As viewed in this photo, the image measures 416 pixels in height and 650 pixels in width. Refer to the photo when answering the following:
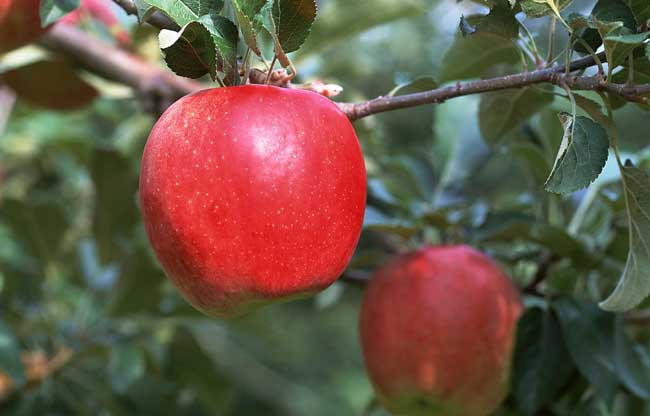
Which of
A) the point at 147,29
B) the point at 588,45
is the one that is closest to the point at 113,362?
the point at 147,29

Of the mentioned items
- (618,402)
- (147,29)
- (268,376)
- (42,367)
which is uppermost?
(147,29)

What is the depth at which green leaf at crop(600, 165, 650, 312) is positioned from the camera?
2.21 ft

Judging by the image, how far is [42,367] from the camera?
133 centimetres

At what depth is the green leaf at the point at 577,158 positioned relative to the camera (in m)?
0.61

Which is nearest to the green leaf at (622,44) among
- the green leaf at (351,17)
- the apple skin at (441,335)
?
the apple skin at (441,335)

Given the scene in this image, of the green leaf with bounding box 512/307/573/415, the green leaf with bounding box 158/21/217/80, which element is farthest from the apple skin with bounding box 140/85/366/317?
the green leaf with bounding box 512/307/573/415

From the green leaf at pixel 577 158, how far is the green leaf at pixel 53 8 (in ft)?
1.42

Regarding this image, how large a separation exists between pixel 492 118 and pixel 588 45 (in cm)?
24

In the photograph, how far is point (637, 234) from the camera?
2.25 ft

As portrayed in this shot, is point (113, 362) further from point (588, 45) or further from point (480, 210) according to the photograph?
point (588, 45)

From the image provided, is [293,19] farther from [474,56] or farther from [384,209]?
[384,209]

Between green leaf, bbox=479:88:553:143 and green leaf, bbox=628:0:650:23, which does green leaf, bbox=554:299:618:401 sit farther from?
green leaf, bbox=628:0:650:23

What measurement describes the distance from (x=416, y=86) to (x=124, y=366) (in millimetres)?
758

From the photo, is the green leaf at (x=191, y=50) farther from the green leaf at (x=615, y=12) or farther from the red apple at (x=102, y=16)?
the red apple at (x=102, y=16)
